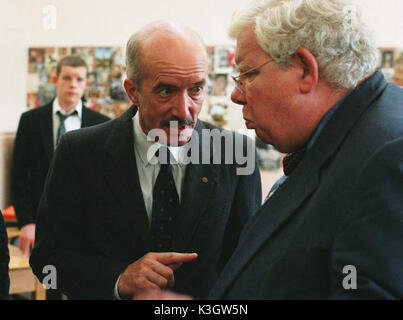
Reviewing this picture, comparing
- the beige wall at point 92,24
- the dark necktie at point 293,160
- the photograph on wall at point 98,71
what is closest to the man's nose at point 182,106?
the dark necktie at point 293,160

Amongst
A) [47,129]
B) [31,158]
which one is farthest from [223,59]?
[31,158]

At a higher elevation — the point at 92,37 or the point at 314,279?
the point at 92,37

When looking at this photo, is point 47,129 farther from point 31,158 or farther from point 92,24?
point 92,24

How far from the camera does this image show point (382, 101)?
844 millimetres

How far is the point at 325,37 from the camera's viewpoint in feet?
2.83

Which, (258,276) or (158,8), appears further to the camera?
(158,8)

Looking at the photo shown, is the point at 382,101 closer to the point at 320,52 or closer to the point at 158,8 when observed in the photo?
the point at 320,52

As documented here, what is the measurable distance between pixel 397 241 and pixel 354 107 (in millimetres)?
261

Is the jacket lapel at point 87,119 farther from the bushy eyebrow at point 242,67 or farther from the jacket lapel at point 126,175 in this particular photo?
the bushy eyebrow at point 242,67

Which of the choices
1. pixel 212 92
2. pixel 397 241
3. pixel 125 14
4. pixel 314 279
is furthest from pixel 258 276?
pixel 125 14

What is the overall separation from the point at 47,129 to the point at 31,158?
192 millimetres

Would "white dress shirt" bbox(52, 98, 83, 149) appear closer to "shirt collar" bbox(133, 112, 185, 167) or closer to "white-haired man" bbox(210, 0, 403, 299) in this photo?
"shirt collar" bbox(133, 112, 185, 167)

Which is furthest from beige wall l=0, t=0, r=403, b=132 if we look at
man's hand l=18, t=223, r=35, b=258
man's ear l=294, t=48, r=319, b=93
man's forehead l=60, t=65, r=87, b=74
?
man's ear l=294, t=48, r=319, b=93

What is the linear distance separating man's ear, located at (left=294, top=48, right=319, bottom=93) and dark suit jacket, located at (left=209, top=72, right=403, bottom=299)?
0.23ft
